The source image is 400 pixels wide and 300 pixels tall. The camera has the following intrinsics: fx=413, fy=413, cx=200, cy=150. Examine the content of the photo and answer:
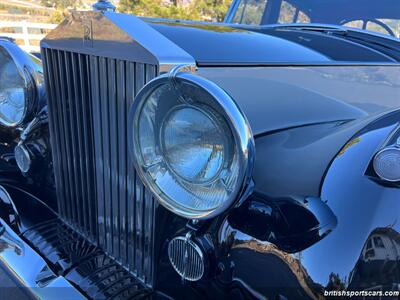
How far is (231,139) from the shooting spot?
1.20 meters

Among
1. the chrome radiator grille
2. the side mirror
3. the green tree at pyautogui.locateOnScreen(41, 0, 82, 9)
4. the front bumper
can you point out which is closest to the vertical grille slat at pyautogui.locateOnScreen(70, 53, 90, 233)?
the chrome radiator grille

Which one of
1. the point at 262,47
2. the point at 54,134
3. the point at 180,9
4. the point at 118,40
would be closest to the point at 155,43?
the point at 118,40

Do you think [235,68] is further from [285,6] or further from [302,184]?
[285,6]

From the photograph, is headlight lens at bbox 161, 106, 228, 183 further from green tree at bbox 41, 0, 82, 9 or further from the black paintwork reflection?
green tree at bbox 41, 0, 82, 9

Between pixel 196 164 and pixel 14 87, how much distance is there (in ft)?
4.34

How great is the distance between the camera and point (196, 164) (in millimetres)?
1322

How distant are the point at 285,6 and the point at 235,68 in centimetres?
171

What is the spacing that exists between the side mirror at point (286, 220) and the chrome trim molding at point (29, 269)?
2.28 feet

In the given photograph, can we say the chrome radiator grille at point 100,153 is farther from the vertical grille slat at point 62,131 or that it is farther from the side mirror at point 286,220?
the side mirror at point 286,220

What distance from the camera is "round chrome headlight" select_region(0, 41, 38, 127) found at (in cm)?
206

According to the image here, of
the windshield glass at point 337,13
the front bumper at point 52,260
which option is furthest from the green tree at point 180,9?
the front bumper at point 52,260

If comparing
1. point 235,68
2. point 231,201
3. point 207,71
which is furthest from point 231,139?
point 235,68

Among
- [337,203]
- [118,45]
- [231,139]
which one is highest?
[118,45]

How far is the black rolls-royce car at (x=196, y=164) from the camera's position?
3.84 ft
